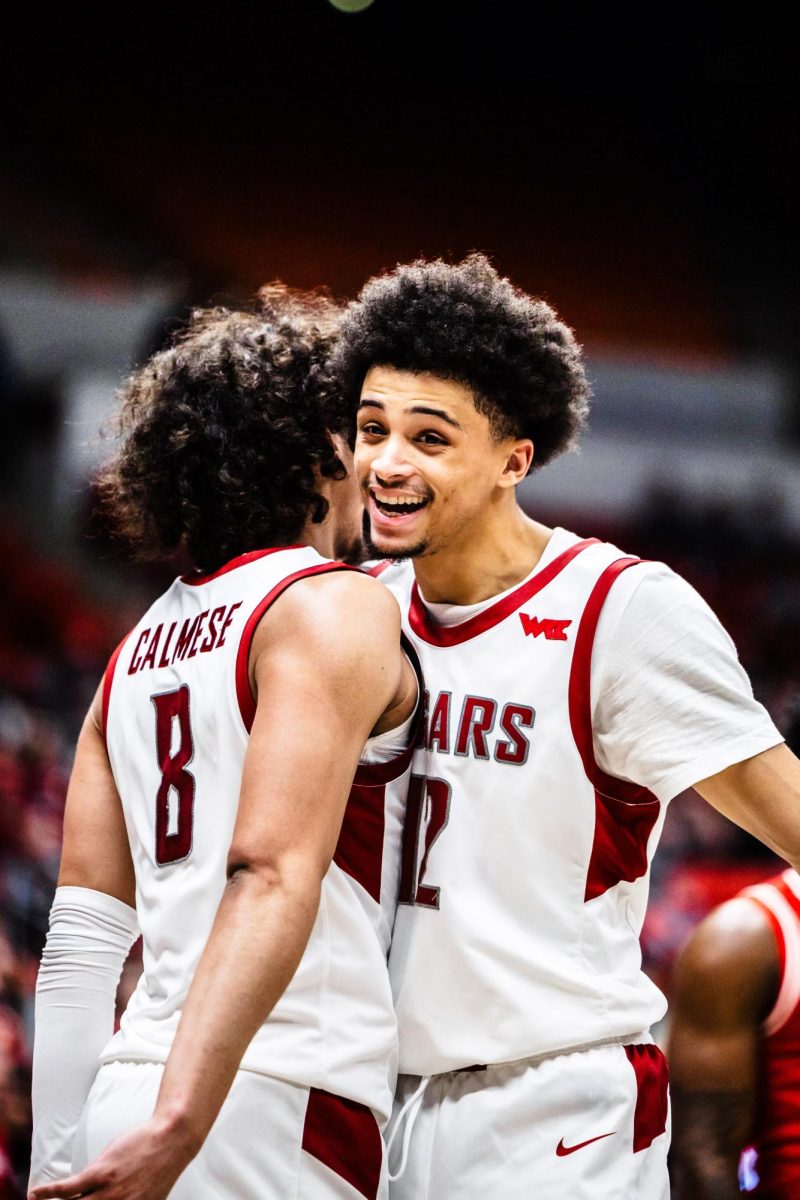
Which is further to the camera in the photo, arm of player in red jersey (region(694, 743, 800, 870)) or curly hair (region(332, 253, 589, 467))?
curly hair (region(332, 253, 589, 467))

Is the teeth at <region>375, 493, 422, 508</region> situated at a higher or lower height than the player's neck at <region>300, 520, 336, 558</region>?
higher

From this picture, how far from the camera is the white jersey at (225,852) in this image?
1899 millimetres

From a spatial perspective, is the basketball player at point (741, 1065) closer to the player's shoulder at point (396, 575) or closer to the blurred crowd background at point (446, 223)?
the player's shoulder at point (396, 575)

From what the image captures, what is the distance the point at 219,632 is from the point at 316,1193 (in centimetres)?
77

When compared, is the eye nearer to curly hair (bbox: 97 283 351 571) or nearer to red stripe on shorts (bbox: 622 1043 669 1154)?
curly hair (bbox: 97 283 351 571)

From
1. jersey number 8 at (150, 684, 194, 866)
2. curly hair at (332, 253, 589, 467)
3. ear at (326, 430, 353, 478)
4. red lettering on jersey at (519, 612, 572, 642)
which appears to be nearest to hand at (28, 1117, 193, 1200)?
jersey number 8 at (150, 684, 194, 866)

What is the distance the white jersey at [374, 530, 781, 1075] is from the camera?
211cm

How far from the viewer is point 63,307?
12.4m

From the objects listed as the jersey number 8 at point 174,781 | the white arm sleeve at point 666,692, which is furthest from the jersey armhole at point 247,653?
the white arm sleeve at point 666,692

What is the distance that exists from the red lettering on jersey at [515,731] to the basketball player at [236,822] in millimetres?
147

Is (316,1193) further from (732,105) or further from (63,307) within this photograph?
(732,105)

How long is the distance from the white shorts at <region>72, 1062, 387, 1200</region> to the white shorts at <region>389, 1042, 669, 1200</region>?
19 cm

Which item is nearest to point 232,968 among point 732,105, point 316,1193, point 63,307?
point 316,1193

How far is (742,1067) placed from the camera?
261 cm
